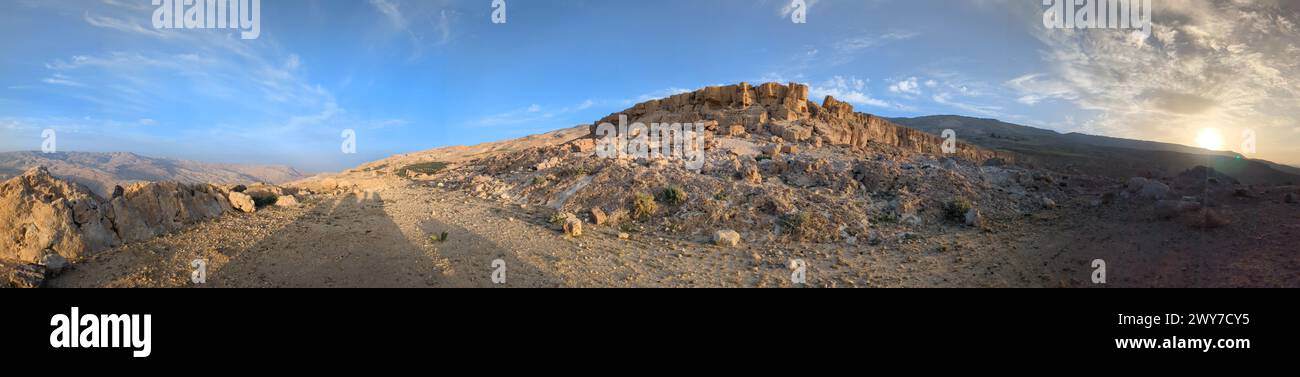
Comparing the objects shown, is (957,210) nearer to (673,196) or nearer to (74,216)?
(673,196)

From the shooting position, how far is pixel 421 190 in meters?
16.6

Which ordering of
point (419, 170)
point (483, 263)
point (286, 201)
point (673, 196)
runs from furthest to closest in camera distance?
point (419, 170) < point (286, 201) < point (673, 196) < point (483, 263)

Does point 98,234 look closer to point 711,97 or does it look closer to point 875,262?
point 875,262

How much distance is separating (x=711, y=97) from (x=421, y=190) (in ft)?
47.2

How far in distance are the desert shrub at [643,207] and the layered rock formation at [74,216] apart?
826cm

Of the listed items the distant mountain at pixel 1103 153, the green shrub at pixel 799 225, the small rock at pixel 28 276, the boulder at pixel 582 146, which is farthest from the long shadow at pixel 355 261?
the distant mountain at pixel 1103 153

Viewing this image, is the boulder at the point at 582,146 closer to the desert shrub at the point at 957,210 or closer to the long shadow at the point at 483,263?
the long shadow at the point at 483,263

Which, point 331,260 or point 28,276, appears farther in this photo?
point 331,260

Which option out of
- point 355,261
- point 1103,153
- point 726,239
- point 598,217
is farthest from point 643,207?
point 1103,153

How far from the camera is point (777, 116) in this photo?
22.5 metres

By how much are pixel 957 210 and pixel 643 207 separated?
22.7 feet

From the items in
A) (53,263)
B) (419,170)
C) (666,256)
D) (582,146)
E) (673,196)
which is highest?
(582,146)

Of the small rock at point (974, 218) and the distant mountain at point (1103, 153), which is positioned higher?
the distant mountain at point (1103, 153)

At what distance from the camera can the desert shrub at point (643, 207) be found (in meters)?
11.0
